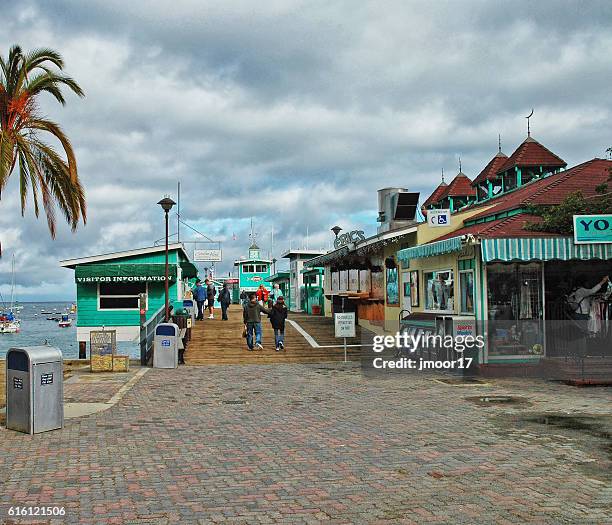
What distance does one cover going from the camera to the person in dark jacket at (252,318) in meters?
21.0

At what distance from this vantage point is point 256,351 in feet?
70.3

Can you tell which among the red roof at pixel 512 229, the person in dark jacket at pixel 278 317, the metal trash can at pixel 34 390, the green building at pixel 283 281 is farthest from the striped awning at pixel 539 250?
the green building at pixel 283 281

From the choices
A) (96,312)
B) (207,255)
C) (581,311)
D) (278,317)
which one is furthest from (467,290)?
(207,255)

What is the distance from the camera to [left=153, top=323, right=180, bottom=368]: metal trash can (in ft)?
60.7

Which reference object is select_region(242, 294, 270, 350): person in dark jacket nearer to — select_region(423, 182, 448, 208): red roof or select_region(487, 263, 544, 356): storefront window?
select_region(487, 263, 544, 356): storefront window

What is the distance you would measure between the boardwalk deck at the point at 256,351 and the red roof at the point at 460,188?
18.4 meters

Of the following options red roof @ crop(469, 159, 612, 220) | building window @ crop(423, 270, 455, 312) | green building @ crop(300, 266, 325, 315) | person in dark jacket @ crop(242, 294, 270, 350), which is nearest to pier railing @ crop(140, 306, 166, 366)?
person in dark jacket @ crop(242, 294, 270, 350)

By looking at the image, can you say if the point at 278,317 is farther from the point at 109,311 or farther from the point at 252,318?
the point at 109,311

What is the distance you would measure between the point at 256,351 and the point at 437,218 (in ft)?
22.0

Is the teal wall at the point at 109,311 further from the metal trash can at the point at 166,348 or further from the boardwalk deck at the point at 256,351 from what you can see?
the metal trash can at the point at 166,348

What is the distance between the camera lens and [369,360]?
19.8 metres

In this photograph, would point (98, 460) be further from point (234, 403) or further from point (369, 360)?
point (369, 360)

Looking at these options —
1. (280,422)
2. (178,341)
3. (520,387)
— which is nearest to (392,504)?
(280,422)

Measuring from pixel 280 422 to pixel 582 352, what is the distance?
27.0 feet
